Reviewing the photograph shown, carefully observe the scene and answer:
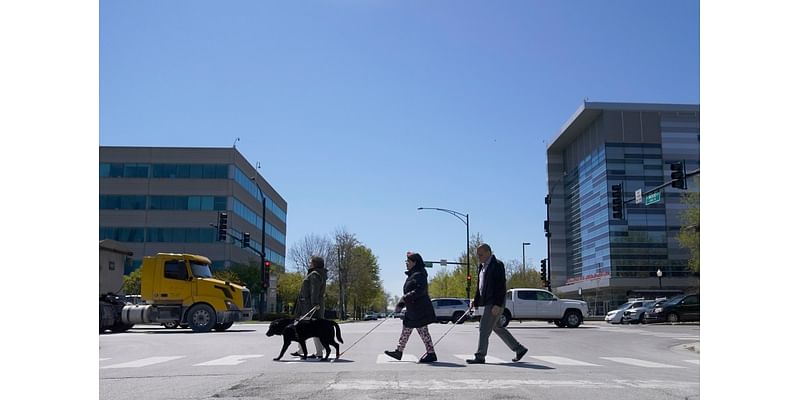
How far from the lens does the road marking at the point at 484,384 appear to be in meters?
7.71

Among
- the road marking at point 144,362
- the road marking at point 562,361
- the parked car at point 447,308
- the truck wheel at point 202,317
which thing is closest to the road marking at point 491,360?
the road marking at point 562,361

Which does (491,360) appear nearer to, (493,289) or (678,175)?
(493,289)

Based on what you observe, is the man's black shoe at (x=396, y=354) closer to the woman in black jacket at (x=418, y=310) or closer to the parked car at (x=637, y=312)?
the woman in black jacket at (x=418, y=310)

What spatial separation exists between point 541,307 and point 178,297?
1582 centimetres

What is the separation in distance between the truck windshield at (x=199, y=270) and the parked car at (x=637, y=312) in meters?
24.9

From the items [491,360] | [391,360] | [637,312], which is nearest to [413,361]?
[391,360]

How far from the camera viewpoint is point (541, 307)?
1238 inches

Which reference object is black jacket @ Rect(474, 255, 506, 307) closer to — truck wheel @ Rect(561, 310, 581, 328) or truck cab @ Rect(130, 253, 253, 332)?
truck cab @ Rect(130, 253, 253, 332)

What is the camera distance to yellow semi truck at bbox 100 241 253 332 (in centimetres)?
2448

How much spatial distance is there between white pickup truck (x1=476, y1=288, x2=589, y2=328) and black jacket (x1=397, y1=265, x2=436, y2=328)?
21.1 metres

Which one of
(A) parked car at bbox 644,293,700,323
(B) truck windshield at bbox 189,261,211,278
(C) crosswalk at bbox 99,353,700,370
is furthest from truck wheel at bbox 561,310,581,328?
(C) crosswalk at bbox 99,353,700,370
